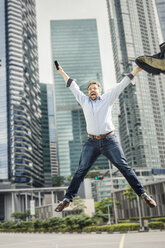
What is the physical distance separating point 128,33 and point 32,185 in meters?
116

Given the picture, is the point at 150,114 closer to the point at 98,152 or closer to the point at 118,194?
the point at 118,194

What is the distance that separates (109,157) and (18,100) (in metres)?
149

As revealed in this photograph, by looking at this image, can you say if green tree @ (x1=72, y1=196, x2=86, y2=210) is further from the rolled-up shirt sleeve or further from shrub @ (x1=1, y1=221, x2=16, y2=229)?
the rolled-up shirt sleeve

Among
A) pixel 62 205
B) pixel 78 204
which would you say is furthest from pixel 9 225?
pixel 62 205

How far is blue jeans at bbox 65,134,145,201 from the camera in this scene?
4652 millimetres

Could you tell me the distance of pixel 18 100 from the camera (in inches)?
5881

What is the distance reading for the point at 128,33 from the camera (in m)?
183

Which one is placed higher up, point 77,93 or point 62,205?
point 77,93

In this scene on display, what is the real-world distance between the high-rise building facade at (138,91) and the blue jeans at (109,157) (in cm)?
15695

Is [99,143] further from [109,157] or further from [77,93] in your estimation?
[77,93]
